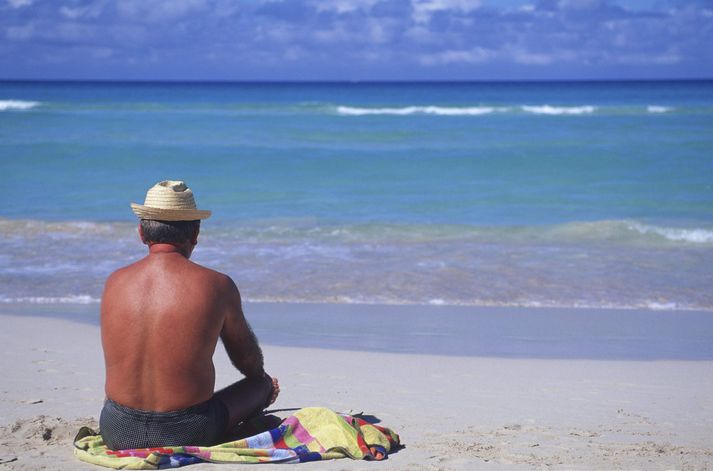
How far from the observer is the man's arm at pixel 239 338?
11.0 ft

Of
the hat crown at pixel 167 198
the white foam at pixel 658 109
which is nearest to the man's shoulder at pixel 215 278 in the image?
the hat crown at pixel 167 198

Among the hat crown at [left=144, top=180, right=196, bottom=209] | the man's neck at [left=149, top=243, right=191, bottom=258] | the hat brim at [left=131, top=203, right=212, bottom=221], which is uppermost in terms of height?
the hat crown at [left=144, top=180, right=196, bottom=209]

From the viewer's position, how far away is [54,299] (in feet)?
23.4

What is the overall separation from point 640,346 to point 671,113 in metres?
33.9

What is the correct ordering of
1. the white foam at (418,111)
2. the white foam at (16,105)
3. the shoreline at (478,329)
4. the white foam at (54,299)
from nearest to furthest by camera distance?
1. the shoreline at (478,329)
2. the white foam at (54,299)
3. the white foam at (418,111)
4. the white foam at (16,105)

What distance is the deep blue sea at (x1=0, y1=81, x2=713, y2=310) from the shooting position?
780 cm

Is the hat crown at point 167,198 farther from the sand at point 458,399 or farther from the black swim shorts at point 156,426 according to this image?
the sand at point 458,399

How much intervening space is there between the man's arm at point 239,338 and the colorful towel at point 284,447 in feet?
0.91

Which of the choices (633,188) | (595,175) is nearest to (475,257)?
(633,188)

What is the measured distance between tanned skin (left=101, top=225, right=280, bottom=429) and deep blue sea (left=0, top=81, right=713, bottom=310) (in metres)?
3.96

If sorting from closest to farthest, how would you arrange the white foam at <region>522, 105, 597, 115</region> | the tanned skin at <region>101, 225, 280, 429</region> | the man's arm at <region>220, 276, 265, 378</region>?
the tanned skin at <region>101, 225, 280, 429</region> → the man's arm at <region>220, 276, 265, 378</region> → the white foam at <region>522, 105, 597, 115</region>

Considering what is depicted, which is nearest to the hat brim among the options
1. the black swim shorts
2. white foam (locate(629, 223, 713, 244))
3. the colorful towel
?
the black swim shorts

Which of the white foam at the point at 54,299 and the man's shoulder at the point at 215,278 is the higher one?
the man's shoulder at the point at 215,278

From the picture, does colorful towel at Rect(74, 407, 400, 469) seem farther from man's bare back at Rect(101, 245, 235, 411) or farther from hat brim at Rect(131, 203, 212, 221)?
hat brim at Rect(131, 203, 212, 221)
